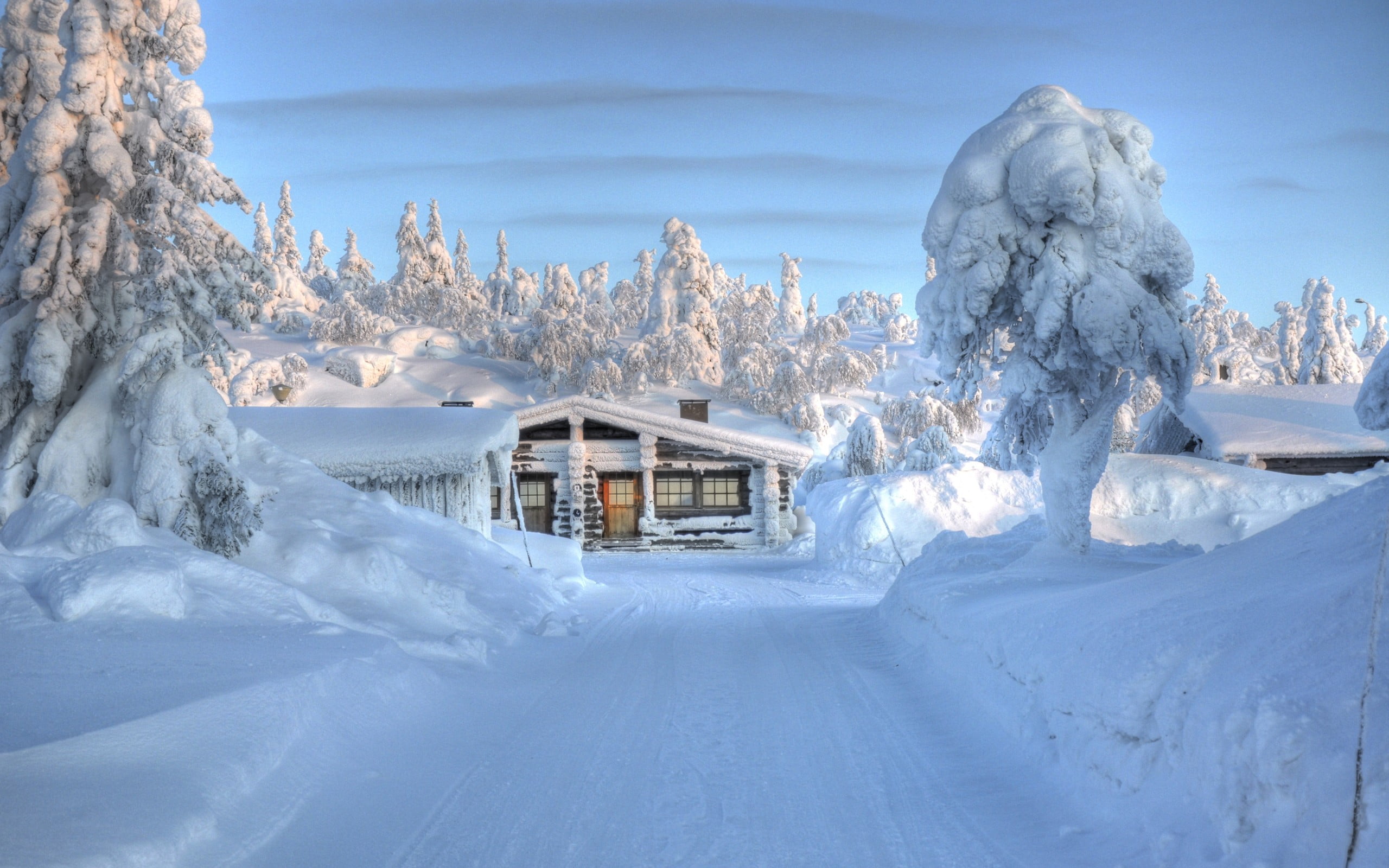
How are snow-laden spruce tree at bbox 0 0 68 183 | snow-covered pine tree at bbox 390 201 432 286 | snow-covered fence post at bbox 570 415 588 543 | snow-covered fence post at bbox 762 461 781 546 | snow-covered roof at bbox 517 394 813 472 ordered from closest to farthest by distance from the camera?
snow-laden spruce tree at bbox 0 0 68 183 → snow-covered roof at bbox 517 394 813 472 → snow-covered fence post at bbox 570 415 588 543 → snow-covered fence post at bbox 762 461 781 546 → snow-covered pine tree at bbox 390 201 432 286

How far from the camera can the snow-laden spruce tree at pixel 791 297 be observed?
3656 inches

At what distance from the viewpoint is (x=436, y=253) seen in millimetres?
66750

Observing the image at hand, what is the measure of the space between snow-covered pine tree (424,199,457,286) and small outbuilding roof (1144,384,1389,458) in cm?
5253

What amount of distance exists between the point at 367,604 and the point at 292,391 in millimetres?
39398

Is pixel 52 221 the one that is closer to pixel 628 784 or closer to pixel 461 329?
pixel 628 784

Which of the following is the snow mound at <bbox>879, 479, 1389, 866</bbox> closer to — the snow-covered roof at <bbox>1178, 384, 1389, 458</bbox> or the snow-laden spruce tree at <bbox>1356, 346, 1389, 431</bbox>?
the snow-laden spruce tree at <bbox>1356, 346, 1389, 431</bbox>

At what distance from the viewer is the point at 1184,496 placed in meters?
18.9

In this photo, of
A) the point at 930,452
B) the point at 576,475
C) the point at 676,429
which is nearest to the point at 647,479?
the point at 676,429

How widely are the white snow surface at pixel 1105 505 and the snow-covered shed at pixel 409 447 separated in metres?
7.81

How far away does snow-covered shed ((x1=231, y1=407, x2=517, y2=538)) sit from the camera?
683 inches

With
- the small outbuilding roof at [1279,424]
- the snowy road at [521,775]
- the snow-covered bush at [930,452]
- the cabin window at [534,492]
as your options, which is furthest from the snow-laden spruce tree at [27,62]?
the small outbuilding roof at [1279,424]

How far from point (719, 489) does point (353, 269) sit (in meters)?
60.3

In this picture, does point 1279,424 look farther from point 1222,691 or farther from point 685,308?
point 685,308

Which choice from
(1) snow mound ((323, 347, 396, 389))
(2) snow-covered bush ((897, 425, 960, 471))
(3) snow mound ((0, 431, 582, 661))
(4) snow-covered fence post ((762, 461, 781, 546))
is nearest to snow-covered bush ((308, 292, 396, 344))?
(1) snow mound ((323, 347, 396, 389))
